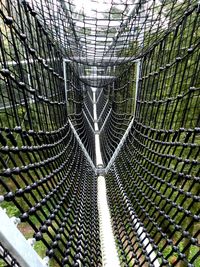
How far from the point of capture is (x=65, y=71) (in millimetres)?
1673

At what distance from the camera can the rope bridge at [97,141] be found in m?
0.75

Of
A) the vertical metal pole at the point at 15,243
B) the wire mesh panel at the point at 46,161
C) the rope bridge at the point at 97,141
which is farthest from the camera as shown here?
the rope bridge at the point at 97,141

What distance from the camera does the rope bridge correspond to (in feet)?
2.47

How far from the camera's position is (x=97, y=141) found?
2.23 metres

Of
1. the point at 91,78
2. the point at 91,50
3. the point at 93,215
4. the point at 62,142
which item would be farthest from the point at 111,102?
the point at 93,215

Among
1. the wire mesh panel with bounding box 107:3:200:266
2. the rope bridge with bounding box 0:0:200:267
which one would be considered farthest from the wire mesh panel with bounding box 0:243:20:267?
the wire mesh panel with bounding box 107:3:200:266

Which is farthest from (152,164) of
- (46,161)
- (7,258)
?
(7,258)

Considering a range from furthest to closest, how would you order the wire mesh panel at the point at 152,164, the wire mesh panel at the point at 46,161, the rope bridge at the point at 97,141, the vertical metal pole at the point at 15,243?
the wire mesh panel at the point at 152,164 < the rope bridge at the point at 97,141 < the wire mesh panel at the point at 46,161 < the vertical metal pole at the point at 15,243

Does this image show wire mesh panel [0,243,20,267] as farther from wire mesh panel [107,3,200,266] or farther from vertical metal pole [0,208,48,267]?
wire mesh panel [107,3,200,266]

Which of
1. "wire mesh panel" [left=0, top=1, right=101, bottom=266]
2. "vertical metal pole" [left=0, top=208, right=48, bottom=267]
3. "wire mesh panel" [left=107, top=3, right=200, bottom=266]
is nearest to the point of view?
"vertical metal pole" [left=0, top=208, right=48, bottom=267]

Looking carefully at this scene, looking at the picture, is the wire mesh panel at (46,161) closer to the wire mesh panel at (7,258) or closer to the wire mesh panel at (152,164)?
the wire mesh panel at (7,258)

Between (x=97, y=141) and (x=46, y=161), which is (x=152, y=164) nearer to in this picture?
(x=46, y=161)

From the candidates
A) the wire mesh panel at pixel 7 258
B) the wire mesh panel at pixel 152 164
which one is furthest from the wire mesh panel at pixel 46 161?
the wire mesh panel at pixel 152 164

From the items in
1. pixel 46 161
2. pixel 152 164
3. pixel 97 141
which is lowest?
pixel 97 141
